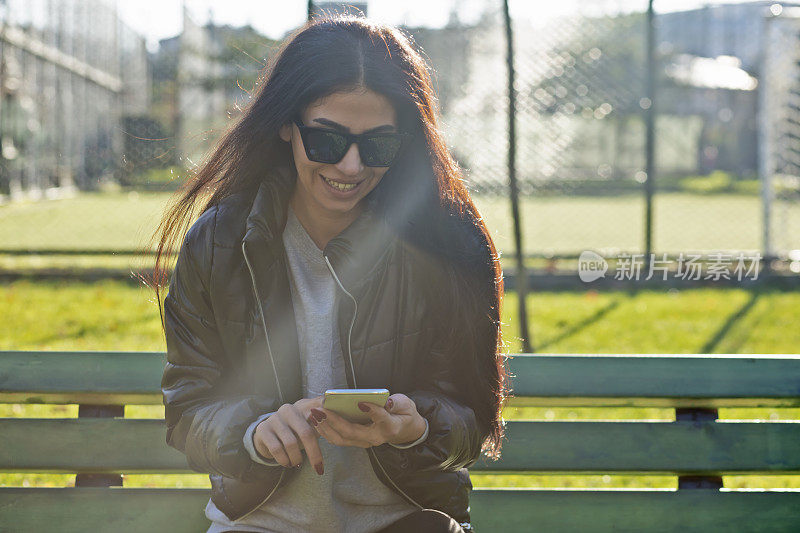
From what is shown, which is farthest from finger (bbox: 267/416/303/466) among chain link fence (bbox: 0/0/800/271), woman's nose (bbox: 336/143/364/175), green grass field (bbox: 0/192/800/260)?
green grass field (bbox: 0/192/800/260)

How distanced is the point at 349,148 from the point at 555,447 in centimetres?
103

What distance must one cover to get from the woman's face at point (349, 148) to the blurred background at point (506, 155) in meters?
2.23

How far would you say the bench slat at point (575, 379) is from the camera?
8.09 feet

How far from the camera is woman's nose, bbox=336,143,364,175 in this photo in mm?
2121

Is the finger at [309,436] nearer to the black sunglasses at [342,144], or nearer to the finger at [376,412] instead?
the finger at [376,412]

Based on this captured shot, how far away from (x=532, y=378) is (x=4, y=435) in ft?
4.72

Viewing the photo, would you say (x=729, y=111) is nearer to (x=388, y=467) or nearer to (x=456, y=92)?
(x=456, y=92)

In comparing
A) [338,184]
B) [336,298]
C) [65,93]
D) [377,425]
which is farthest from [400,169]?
[65,93]

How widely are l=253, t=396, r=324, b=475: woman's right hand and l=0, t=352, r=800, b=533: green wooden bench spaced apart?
0.68 meters

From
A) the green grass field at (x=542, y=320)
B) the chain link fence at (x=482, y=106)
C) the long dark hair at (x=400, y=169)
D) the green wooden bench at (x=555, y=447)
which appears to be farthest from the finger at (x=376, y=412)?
the chain link fence at (x=482, y=106)

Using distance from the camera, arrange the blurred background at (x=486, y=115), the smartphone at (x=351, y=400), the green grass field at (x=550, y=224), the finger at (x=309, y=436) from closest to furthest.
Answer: the smartphone at (x=351, y=400)
the finger at (x=309, y=436)
the blurred background at (x=486, y=115)
the green grass field at (x=550, y=224)

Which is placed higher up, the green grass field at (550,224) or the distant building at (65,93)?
the distant building at (65,93)

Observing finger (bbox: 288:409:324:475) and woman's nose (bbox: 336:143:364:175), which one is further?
woman's nose (bbox: 336:143:364:175)

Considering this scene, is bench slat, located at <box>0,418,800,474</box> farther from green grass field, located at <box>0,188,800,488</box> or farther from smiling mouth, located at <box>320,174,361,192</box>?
smiling mouth, located at <box>320,174,361,192</box>
